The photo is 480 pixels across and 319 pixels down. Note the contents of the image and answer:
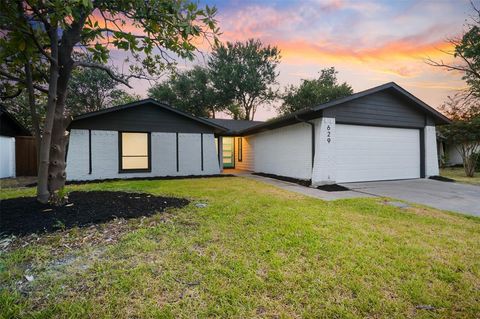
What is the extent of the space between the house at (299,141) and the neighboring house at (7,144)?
4.28 meters

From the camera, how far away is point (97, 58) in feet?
15.3

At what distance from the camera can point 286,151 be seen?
1046 centimetres

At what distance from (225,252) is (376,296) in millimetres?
1546

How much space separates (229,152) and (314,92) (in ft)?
37.7

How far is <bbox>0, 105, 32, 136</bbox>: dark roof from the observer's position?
10784 mm

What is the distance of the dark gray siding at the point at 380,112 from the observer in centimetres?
848

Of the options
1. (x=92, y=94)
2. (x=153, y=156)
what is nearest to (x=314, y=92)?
(x=153, y=156)

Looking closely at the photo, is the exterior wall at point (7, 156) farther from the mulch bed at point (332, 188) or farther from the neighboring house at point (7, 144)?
the mulch bed at point (332, 188)

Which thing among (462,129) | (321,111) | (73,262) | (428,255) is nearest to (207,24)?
(73,262)

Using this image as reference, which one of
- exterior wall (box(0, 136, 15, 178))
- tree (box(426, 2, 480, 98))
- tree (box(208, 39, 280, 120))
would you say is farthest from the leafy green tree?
exterior wall (box(0, 136, 15, 178))

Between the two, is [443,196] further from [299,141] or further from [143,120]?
[143,120]

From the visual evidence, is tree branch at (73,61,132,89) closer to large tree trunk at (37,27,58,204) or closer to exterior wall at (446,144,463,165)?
large tree trunk at (37,27,58,204)

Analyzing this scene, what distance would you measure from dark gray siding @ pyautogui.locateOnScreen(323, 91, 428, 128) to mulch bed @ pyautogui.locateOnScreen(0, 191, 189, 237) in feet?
21.1

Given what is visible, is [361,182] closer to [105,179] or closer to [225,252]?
[225,252]
